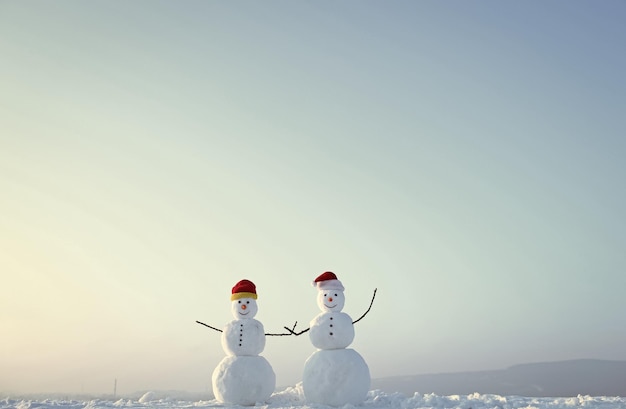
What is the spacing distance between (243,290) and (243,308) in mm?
458

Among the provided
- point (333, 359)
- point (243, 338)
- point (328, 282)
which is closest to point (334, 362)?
point (333, 359)

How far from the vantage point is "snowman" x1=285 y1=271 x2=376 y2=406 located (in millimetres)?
12648

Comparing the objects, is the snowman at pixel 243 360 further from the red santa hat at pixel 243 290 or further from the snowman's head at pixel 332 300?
the snowman's head at pixel 332 300

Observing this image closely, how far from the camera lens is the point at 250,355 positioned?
1404 cm

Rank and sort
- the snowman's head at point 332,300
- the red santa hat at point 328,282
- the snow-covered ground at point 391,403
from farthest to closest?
the red santa hat at point 328,282 → the snowman's head at point 332,300 → the snow-covered ground at point 391,403

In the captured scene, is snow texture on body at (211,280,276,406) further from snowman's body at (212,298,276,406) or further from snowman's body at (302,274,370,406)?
snowman's body at (302,274,370,406)

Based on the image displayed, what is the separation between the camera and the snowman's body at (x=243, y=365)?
13.5 metres

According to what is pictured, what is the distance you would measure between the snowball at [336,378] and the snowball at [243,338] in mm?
1534

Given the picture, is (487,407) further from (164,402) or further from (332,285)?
(164,402)

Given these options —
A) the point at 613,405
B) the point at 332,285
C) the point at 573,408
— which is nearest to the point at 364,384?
the point at 332,285

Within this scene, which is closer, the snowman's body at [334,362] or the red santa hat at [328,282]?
the snowman's body at [334,362]

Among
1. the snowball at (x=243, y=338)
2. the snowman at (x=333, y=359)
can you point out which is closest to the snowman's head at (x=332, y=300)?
the snowman at (x=333, y=359)

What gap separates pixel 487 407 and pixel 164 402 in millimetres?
8266

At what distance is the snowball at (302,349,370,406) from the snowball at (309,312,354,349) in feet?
0.62
